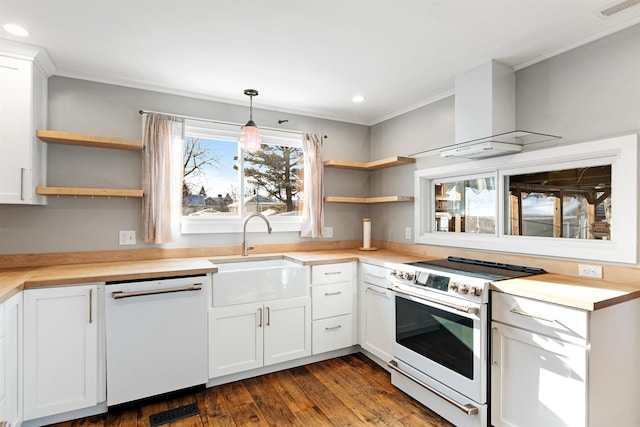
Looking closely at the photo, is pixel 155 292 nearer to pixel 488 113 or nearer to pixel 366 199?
pixel 366 199

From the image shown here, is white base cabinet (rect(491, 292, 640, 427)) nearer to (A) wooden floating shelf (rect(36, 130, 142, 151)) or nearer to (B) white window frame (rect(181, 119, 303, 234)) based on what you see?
(B) white window frame (rect(181, 119, 303, 234))

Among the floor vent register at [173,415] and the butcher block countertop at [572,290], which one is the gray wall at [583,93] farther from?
the floor vent register at [173,415]

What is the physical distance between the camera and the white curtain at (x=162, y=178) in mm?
2805

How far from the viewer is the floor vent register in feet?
7.05

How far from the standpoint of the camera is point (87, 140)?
8.27 feet

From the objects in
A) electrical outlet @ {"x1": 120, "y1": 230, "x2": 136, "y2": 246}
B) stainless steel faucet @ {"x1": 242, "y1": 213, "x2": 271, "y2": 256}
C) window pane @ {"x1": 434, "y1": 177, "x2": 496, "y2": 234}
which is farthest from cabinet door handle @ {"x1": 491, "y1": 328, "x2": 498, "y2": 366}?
electrical outlet @ {"x1": 120, "y1": 230, "x2": 136, "y2": 246}

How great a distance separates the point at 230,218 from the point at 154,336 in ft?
4.16

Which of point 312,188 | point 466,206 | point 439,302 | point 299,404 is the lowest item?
point 299,404

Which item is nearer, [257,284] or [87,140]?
[87,140]

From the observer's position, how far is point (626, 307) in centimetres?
175

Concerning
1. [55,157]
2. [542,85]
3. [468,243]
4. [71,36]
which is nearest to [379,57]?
[542,85]

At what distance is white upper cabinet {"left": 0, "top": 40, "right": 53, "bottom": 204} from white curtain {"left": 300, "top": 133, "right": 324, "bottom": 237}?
7.11ft

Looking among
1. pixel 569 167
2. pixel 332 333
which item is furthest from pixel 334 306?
pixel 569 167

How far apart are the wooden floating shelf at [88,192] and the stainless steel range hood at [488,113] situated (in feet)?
8.20
